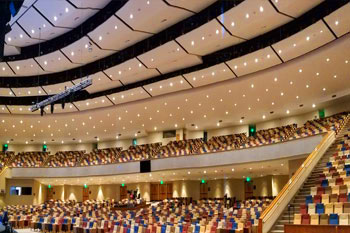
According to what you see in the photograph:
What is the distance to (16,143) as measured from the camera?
35312mm

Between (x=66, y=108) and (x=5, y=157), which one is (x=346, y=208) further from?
(x=5, y=157)

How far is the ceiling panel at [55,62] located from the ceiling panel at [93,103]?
280 cm

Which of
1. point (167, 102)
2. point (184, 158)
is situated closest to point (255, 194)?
point (184, 158)

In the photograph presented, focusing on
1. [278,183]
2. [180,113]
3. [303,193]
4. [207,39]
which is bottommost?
[303,193]

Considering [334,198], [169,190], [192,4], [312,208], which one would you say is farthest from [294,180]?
[169,190]

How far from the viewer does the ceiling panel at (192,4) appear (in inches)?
617

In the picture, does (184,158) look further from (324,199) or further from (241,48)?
(324,199)

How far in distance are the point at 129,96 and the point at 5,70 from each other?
675 centimetres

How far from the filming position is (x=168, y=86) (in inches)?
896

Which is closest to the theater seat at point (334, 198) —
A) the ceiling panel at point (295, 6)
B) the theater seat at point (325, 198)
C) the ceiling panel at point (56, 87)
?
the theater seat at point (325, 198)

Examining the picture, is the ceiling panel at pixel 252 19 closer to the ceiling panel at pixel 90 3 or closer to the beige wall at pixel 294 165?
the ceiling panel at pixel 90 3

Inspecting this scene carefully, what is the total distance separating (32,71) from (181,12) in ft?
36.2

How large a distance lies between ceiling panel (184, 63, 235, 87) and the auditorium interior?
10cm

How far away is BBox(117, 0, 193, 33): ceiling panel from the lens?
1562cm
